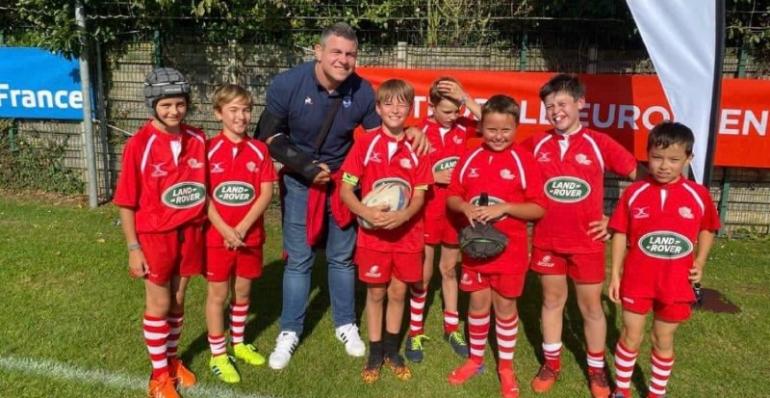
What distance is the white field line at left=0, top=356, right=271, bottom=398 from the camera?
3590mm

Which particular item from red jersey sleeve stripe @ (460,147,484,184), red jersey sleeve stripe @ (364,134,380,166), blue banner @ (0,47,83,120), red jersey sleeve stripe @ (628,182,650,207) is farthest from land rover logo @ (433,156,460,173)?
blue banner @ (0,47,83,120)

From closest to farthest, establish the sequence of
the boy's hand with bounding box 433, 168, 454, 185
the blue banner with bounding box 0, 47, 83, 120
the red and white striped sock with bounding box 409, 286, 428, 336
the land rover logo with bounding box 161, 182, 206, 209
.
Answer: the land rover logo with bounding box 161, 182, 206, 209 → the boy's hand with bounding box 433, 168, 454, 185 → the red and white striped sock with bounding box 409, 286, 428, 336 → the blue banner with bounding box 0, 47, 83, 120

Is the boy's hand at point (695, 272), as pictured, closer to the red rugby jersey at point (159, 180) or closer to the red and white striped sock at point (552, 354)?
the red and white striped sock at point (552, 354)

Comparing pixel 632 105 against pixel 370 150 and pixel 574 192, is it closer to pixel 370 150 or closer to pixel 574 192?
pixel 574 192

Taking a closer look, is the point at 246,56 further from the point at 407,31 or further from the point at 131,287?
the point at 131,287

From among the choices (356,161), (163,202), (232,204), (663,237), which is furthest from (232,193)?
(663,237)

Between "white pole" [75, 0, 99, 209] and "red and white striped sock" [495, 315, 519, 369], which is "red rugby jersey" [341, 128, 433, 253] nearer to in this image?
"red and white striped sock" [495, 315, 519, 369]

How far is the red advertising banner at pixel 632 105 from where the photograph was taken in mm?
6508

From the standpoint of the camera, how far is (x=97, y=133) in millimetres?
7883

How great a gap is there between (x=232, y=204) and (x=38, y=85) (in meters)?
5.72

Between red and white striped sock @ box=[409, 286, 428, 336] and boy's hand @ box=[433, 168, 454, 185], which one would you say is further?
red and white striped sock @ box=[409, 286, 428, 336]

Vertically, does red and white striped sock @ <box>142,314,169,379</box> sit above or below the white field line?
above

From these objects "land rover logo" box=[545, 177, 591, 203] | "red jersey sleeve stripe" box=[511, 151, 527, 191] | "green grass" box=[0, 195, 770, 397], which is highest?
"red jersey sleeve stripe" box=[511, 151, 527, 191]

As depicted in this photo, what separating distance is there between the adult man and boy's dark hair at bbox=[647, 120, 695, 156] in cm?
131
